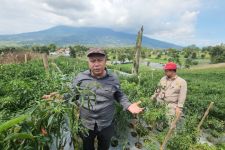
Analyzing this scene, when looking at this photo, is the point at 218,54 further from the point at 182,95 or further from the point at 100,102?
the point at 100,102

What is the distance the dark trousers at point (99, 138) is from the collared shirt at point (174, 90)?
2.23 meters

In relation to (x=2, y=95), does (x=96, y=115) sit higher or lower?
higher

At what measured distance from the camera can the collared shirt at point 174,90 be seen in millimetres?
5730

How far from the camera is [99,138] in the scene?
3920 mm

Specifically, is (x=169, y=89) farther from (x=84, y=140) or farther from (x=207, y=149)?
(x=84, y=140)

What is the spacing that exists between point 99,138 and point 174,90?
2409 mm

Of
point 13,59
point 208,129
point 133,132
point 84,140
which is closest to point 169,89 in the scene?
point 133,132

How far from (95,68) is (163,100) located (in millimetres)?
2882

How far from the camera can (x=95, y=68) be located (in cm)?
356

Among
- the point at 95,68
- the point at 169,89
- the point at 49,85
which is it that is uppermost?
the point at 95,68

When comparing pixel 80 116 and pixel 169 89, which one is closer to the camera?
pixel 80 116

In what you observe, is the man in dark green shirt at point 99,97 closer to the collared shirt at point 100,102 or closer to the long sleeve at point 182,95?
the collared shirt at point 100,102

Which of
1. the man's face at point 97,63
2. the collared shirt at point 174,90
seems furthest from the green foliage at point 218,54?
the man's face at point 97,63

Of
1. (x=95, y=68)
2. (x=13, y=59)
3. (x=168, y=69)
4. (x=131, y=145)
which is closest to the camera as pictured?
(x=95, y=68)
